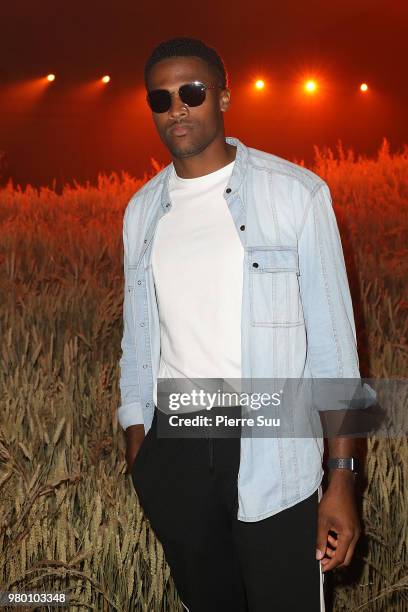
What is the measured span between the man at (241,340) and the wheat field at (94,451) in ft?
1.10

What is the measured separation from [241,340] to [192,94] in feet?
1.11

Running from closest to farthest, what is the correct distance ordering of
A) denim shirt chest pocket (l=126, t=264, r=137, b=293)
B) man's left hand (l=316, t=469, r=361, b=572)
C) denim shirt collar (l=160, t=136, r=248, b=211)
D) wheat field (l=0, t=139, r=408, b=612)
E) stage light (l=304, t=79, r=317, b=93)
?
1. man's left hand (l=316, t=469, r=361, b=572)
2. denim shirt collar (l=160, t=136, r=248, b=211)
3. denim shirt chest pocket (l=126, t=264, r=137, b=293)
4. wheat field (l=0, t=139, r=408, b=612)
5. stage light (l=304, t=79, r=317, b=93)

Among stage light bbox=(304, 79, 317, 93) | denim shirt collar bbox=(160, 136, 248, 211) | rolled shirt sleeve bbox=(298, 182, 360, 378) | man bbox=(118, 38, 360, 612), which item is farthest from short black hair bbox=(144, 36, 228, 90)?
stage light bbox=(304, 79, 317, 93)

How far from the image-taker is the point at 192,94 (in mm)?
1167

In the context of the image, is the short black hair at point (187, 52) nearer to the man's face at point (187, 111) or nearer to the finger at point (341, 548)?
the man's face at point (187, 111)

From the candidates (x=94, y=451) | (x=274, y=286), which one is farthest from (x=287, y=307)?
(x=94, y=451)

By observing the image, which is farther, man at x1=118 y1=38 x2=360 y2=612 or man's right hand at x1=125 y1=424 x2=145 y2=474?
man's right hand at x1=125 y1=424 x2=145 y2=474

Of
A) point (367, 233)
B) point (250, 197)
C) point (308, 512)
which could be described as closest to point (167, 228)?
point (250, 197)

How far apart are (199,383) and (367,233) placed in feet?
10.3

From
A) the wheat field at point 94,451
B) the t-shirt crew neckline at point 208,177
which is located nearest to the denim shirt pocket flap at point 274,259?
the t-shirt crew neckline at point 208,177

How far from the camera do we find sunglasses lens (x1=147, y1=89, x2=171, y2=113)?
1176 mm

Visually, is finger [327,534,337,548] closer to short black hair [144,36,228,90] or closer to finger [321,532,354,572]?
finger [321,532,354,572]

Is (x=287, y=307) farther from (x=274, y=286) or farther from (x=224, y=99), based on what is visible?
(x=224, y=99)

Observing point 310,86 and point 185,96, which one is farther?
point 310,86
